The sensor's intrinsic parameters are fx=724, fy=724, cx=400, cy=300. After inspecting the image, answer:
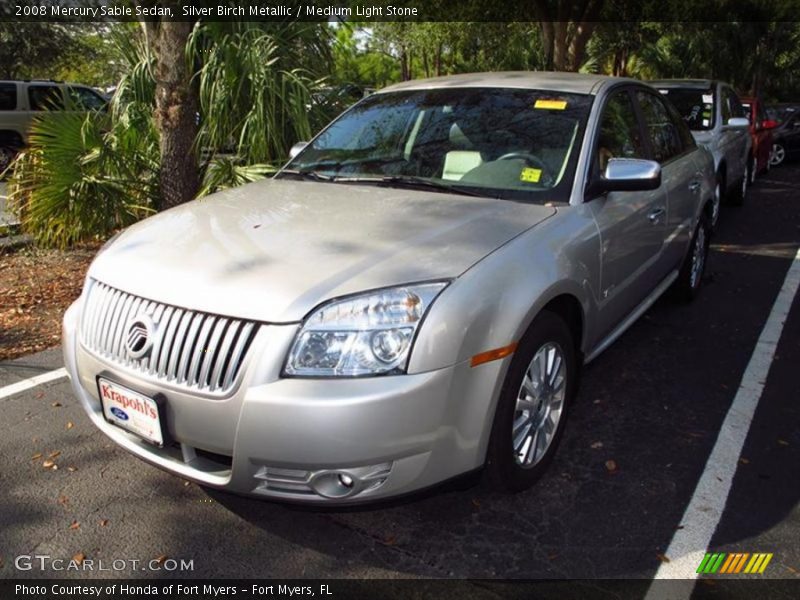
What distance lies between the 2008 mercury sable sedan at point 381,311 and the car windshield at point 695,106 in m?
4.99

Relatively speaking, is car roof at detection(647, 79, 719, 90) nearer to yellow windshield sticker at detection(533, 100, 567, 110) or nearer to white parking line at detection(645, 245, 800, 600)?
white parking line at detection(645, 245, 800, 600)

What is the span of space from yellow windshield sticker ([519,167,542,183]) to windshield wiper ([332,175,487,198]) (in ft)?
0.76

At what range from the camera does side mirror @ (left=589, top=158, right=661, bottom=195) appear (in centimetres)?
339

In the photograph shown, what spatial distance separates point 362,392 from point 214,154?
5.04 m

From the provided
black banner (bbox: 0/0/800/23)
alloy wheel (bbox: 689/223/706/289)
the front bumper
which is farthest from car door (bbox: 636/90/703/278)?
black banner (bbox: 0/0/800/23)

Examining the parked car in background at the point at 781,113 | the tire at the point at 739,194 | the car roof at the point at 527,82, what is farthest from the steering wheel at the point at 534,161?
the parked car in background at the point at 781,113

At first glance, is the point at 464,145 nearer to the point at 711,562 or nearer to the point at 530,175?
the point at 530,175

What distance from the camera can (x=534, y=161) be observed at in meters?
3.51

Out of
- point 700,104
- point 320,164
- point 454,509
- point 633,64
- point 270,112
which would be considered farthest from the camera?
point 633,64

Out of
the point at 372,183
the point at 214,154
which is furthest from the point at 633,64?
the point at 372,183

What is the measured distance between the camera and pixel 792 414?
3.81 m

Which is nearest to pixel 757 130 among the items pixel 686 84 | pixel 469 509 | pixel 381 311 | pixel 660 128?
pixel 686 84

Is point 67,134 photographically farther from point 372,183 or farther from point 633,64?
point 633,64

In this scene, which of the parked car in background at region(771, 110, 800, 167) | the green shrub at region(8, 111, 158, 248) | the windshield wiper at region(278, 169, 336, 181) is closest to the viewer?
the windshield wiper at region(278, 169, 336, 181)
